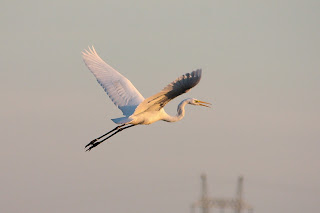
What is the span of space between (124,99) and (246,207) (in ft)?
301

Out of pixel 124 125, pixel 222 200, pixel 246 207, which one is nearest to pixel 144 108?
pixel 124 125

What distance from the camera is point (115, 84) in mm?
36969

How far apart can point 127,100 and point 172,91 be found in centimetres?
532

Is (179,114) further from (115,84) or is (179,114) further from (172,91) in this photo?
(172,91)

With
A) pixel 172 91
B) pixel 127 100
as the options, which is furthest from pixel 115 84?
pixel 172 91

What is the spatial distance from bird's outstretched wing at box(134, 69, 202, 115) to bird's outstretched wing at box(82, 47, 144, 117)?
130 centimetres

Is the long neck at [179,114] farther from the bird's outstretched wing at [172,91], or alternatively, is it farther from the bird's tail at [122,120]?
the bird's tail at [122,120]

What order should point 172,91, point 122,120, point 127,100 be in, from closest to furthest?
point 172,91, point 122,120, point 127,100

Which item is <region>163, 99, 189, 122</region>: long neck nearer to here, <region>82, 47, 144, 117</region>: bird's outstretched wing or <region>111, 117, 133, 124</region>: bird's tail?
<region>82, 47, 144, 117</region>: bird's outstretched wing

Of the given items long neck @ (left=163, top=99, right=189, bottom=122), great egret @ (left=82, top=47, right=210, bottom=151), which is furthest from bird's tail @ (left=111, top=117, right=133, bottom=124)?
long neck @ (left=163, top=99, right=189, bottom=122)

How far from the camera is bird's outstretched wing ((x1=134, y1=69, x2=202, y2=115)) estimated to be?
98.9ft

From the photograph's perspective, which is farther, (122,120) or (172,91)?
(122,120)

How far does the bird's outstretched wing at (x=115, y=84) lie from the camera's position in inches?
1430

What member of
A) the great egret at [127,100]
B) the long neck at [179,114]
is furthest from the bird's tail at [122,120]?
the long neck at [179,114]
